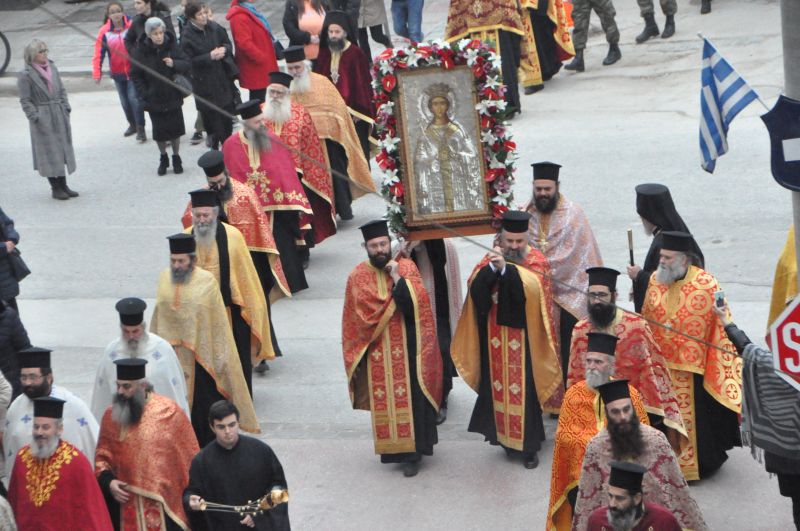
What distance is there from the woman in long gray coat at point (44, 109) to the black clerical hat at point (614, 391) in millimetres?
10146

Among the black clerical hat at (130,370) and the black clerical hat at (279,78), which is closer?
the black clerical hat at (130,370)

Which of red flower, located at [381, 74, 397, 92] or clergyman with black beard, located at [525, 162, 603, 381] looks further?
clergyman with black beard, located at [525, 162, 603, 381]

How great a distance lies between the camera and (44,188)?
18797 millimetres

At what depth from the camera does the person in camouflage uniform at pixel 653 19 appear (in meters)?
21.3

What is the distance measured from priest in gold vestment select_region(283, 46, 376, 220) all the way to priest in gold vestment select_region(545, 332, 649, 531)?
612 cm

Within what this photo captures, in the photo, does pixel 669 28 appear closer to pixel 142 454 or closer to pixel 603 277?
pixel 603 277

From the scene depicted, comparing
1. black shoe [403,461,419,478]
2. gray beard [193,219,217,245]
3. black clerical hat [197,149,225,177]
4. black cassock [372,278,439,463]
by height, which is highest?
black clerical hat [197,149,225,177]

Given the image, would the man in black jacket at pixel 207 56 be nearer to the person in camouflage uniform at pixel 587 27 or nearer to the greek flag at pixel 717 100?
the person in camouflage uniform at pixel 587 27

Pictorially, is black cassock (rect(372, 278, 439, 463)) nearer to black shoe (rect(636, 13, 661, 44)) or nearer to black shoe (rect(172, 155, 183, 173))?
black shoe (rect(172, 155, 183, 173))

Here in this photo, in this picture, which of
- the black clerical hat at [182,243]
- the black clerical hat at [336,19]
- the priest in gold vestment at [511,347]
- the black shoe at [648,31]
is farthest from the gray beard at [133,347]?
the black shoe at [648,31]

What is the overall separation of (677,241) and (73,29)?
17132 millimetres

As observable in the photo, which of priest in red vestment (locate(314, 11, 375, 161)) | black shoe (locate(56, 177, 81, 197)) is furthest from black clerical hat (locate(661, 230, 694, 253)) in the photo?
black shoe (locate(56, 177, 81, 197))

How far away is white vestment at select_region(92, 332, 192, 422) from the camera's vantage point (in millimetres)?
10391

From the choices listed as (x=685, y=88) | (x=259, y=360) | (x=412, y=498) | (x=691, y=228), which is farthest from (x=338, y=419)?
(x=685, y=88)
